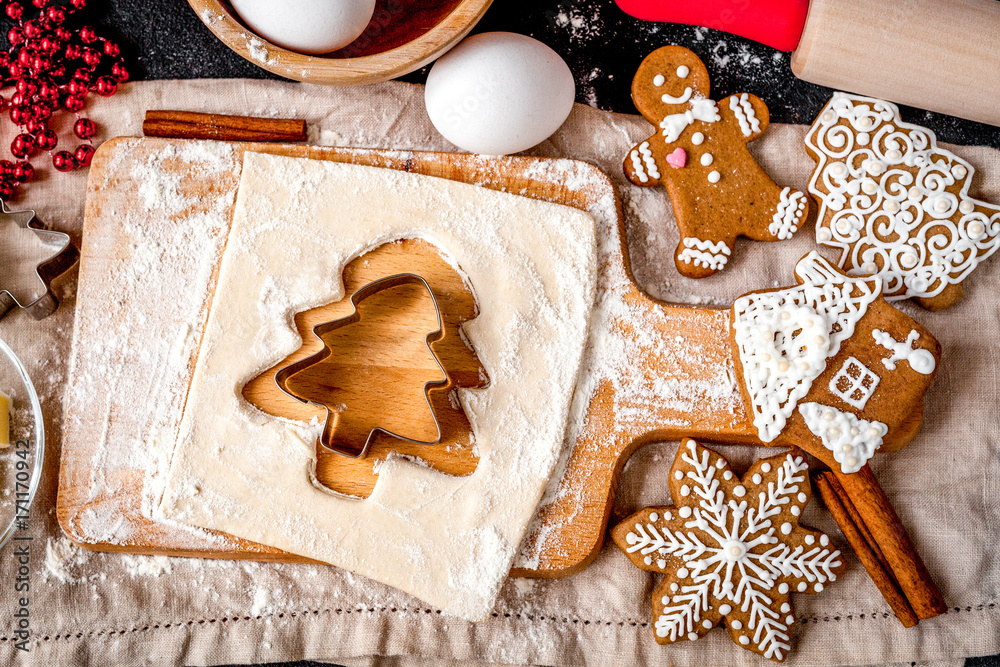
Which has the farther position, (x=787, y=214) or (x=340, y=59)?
(x=787, y=214)

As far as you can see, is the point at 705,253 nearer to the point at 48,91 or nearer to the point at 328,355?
the point at 328,355

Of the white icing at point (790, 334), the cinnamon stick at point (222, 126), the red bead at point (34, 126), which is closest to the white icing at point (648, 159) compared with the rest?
the white icing at point (790, 334)

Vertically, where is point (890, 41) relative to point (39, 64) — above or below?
above

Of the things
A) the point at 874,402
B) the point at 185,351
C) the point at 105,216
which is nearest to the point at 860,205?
the point at 874,402

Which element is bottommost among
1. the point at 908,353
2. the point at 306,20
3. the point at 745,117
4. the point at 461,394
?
the point at 461,394

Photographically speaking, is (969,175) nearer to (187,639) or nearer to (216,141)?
(216,141)

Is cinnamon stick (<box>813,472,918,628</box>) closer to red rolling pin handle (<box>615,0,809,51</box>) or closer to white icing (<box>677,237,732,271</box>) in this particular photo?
white icing (<box>677,237,732,271</box>)

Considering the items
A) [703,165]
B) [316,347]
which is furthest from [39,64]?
[703,165]

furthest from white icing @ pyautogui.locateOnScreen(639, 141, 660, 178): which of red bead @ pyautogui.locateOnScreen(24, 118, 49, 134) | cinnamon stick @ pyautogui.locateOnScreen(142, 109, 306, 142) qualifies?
red bead @ pyautogui.locateOnScreen(24, 118, 49, 134)
